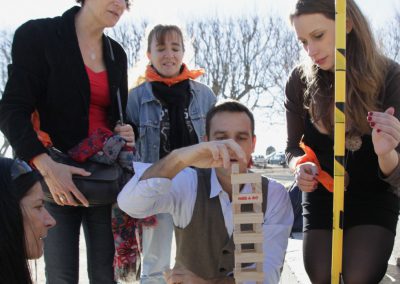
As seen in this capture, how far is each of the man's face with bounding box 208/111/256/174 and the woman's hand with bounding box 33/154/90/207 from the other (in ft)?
2.45

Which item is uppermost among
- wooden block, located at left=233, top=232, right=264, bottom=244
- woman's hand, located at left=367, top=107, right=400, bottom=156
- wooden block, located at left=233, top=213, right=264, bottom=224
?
woman's hand, located at left=367, top=107, right=400, bottom=156

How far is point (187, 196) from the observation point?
2.42m

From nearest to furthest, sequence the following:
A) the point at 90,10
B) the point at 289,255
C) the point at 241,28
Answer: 1. the point at 90,10
2. the point at 289,255
3. the point at 241,28

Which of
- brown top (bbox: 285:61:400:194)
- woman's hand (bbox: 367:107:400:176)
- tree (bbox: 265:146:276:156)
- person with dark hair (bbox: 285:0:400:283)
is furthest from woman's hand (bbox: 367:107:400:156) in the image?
tree (bbox: 265:146:276:156)

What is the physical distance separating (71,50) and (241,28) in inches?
799

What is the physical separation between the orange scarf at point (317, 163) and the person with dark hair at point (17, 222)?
1478 millimetres

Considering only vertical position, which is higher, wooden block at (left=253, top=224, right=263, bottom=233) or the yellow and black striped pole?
the yellow and black striped pole

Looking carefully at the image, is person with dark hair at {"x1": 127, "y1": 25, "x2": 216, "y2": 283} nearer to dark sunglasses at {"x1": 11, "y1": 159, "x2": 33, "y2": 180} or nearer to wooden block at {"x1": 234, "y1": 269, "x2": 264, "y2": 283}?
wooden block at {"x1": 234, "y1": 269, "x2": 264, "y2": 283}

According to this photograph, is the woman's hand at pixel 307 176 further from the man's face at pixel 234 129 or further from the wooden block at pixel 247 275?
the wooden block at pixel 247 275

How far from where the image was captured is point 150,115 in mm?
3264

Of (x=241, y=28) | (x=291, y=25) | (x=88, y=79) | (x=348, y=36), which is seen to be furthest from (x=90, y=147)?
(x=241, y=28)

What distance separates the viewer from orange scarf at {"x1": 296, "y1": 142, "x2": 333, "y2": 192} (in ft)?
8.45

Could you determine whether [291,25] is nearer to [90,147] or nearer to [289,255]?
[90,147]

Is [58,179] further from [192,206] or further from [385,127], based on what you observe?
[385,127]
